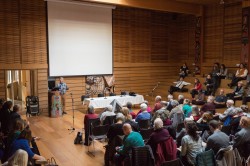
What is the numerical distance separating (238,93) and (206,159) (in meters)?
7.39

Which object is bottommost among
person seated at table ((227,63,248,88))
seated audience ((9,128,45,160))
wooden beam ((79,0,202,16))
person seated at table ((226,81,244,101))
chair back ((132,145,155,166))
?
chair back ((132,145,155,166))

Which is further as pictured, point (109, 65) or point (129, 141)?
point (109, 65)

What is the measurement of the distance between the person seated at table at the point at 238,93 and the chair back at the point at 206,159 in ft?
23.5

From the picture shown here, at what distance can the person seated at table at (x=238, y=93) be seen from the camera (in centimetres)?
1027

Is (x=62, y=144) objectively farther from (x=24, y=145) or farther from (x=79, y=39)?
(x=79, y=39)

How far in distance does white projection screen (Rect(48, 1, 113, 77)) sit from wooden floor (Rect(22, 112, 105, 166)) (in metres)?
2.76

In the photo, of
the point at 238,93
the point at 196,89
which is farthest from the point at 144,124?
the point at 196,89

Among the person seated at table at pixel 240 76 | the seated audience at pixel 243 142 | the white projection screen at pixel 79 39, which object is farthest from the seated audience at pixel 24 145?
the person seated at table at pixel 240 76

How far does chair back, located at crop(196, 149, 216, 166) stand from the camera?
372 centimetres

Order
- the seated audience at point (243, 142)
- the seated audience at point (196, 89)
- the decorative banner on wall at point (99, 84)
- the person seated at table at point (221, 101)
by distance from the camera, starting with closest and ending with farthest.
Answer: the seated audience at point (243, 142), the person seated at table at point (221, 101), the seated audience at point (196, 89), the decorative banner on wall at point (99, 84)

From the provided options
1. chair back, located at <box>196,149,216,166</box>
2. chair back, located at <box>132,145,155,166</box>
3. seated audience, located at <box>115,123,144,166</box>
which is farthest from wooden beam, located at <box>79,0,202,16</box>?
chair back, located at <box>196,149,216,166</box>

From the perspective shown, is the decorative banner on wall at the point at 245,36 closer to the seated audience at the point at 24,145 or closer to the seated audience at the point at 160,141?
the seated audience at the point at 160,141

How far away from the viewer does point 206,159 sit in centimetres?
378

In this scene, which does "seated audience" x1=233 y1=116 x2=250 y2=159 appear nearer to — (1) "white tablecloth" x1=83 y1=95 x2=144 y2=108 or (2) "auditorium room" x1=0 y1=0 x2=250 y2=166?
(2) "auditorium room" x1=0 y1=0 x2=250 y2=166
